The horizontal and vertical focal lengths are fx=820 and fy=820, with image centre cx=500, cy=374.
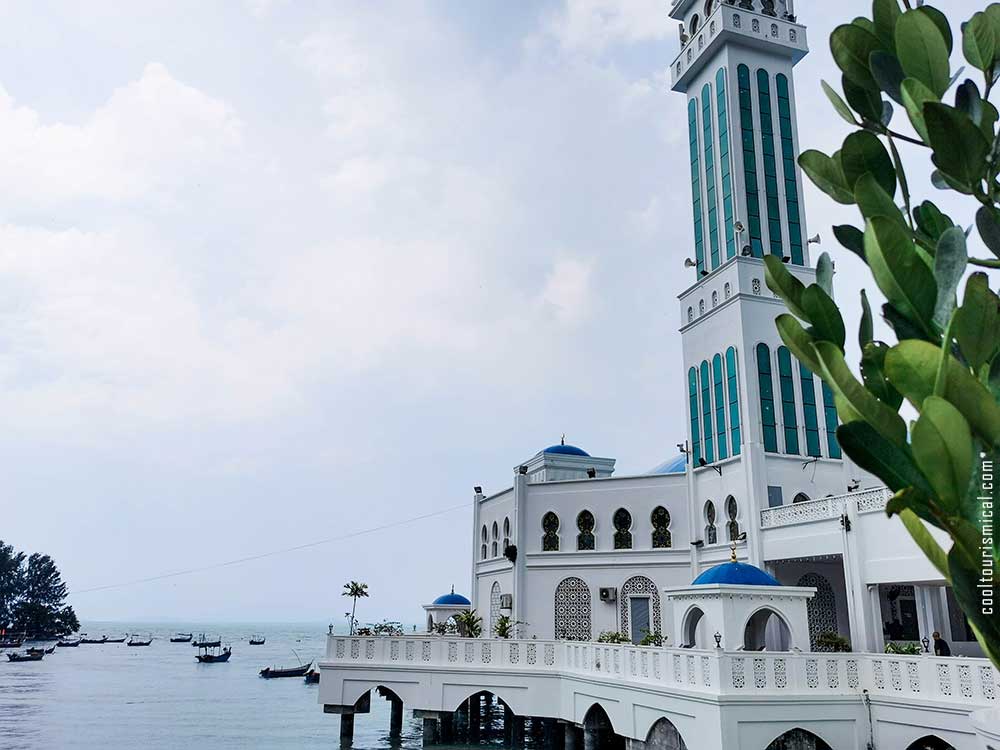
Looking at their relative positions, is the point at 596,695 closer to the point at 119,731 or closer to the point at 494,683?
the point at 494,683

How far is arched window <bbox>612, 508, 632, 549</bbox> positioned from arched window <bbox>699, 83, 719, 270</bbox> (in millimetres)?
8358

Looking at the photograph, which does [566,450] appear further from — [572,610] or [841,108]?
[841,108]

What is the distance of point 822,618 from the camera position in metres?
21.3

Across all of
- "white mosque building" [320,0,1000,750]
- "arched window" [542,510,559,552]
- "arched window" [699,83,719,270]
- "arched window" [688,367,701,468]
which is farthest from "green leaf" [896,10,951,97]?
"arched window" [542,510,559,552]

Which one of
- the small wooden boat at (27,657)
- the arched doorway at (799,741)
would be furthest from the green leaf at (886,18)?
the small wooden boat at (27,657)

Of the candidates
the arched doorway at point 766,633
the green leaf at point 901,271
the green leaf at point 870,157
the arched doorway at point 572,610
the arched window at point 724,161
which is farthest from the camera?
the arched window at point 724,161

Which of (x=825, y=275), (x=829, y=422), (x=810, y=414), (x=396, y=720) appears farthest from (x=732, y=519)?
(x=825, y=275)

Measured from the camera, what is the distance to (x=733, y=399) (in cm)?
2358

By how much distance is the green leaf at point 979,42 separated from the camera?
12.5 feet

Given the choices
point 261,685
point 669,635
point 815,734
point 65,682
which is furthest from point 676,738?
point 65,682

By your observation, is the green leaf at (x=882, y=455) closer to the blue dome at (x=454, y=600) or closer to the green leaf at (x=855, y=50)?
the green leaf at (x=855, y=50)

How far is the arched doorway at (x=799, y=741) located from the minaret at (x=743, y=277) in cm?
753

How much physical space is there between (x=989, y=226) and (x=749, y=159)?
24.1 m

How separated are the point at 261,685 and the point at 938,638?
45.2 metres
